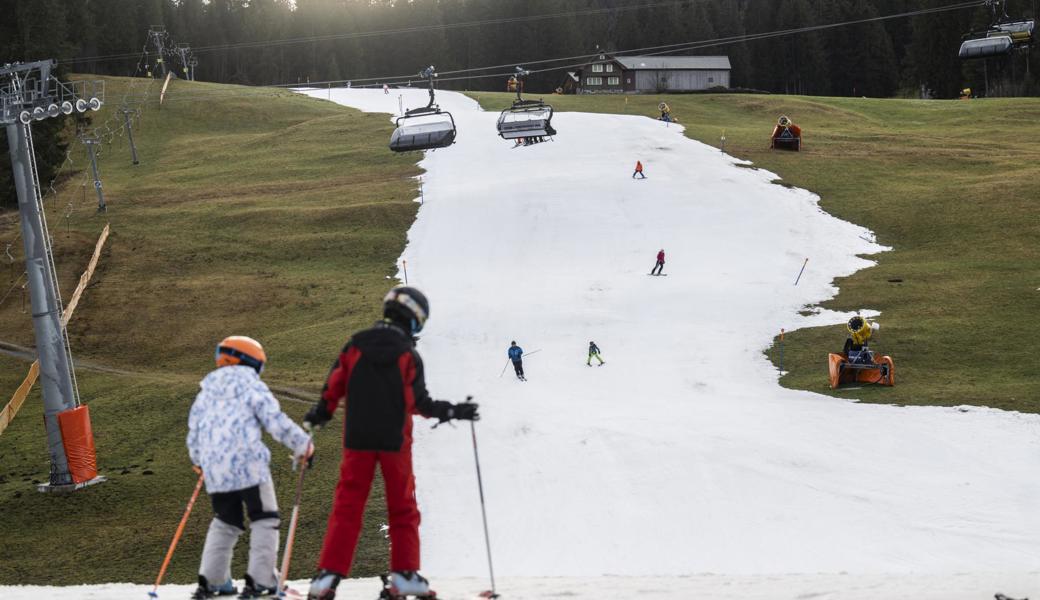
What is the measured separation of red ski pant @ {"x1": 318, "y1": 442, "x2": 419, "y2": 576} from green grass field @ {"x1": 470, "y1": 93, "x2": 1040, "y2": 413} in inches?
800

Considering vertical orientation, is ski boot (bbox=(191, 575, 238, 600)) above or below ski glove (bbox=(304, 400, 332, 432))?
below

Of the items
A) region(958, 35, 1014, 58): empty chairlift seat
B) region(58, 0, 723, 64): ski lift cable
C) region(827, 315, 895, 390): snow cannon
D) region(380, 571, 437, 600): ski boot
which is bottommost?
region(827, 315, 895, 390): snow cannon

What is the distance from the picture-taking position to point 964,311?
35.9 metres

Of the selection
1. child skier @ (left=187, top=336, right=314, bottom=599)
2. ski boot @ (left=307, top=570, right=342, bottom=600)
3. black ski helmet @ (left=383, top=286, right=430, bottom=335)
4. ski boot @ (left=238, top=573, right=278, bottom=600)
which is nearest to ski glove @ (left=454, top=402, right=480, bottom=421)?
black ski helmet @ (left=383, top=286, right=430, bottom=335)

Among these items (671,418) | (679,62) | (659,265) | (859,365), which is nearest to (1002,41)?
(659,265)

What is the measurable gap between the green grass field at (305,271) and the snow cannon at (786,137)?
1.46 meters

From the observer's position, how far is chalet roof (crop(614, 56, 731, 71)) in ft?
458

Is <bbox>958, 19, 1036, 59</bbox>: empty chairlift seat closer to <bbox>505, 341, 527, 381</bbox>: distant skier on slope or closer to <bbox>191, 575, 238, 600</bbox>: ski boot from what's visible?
<bbox>505, 341, 527, 381</bbox>: distant skier on slope

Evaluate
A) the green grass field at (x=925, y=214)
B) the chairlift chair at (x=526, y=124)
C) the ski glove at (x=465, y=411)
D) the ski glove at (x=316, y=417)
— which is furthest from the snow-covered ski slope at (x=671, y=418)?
the ski glove at (x=316, y=417)

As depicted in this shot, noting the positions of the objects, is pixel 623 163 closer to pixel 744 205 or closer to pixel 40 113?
pixel 744 205

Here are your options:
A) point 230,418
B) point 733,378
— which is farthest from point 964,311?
point 230,418

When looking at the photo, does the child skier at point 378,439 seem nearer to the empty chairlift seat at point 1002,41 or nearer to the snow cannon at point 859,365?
the snow cannon at point 859,365

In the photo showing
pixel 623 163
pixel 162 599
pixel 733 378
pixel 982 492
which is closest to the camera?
pixel 162 599

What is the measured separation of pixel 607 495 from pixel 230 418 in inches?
498
